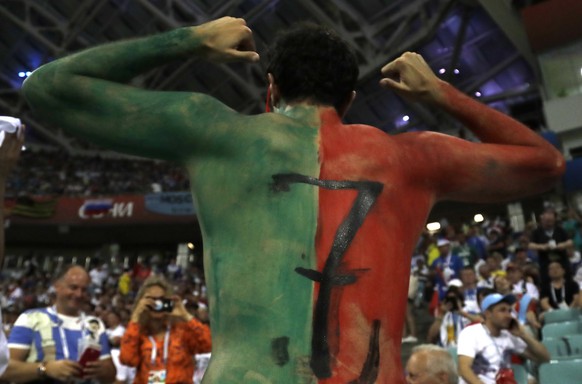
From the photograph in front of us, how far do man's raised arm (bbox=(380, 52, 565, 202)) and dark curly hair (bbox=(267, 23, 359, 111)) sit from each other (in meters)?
0.13

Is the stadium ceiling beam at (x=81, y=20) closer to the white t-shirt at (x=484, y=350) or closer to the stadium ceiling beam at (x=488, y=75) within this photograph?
the stadium ceiling beam at (x=488, y=75)

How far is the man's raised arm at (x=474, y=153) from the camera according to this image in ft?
4.71

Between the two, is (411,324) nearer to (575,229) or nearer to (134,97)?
(575,229)

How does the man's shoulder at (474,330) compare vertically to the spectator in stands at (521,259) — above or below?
below

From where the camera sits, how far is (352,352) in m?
1.19

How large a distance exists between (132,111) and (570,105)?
61.0ft

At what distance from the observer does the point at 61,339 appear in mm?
3494

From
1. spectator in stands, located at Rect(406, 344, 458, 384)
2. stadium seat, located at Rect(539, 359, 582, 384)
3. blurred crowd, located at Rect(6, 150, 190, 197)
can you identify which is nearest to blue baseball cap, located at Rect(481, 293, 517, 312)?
stadium seat, located at Rect(539, 359, 582, 384)

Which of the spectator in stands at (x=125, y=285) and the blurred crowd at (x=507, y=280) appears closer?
the blurred crowd at (x=507, y=280)

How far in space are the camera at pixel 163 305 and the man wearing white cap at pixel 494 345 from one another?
2.18 metres

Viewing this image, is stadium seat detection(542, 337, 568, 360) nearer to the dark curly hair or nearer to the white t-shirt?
the white t-shirt

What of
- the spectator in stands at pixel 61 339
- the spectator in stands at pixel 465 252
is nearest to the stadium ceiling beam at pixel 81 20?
the spectator in stands at pixel 465 252

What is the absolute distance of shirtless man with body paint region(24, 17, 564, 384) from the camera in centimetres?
120

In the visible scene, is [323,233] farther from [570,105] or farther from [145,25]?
[145,25]
